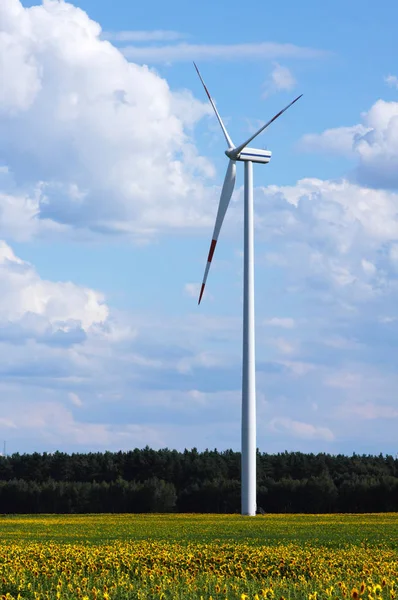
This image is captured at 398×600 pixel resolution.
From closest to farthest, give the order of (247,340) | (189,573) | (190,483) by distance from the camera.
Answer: (189,573), (247,340), (190,483)

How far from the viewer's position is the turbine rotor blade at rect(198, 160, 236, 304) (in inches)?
2662

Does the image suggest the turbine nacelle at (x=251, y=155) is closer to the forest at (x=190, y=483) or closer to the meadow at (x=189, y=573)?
the forest at (x=190, y=483)

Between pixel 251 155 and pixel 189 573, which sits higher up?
pixel 251 155

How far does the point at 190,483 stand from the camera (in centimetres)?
11462

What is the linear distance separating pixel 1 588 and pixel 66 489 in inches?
3473

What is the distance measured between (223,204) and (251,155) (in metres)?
6.46

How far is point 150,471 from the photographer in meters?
124

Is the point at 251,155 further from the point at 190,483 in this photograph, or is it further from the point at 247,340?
the point at 190,483

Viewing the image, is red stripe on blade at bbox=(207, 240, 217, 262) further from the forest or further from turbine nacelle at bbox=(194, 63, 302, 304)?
the forest

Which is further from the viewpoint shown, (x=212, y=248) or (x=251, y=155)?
(x=251, y=155)

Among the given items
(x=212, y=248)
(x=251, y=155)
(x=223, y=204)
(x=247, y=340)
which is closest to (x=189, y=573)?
(x=247, y=340)

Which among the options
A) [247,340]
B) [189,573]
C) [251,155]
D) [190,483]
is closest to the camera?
[189,573]

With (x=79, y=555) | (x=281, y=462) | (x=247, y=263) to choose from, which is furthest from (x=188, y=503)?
(x=79, y=555)

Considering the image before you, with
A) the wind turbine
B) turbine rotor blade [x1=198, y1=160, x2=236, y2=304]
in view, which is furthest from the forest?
turbine rotor blade [x1=198, y1=160, x2=236, y2=304]
